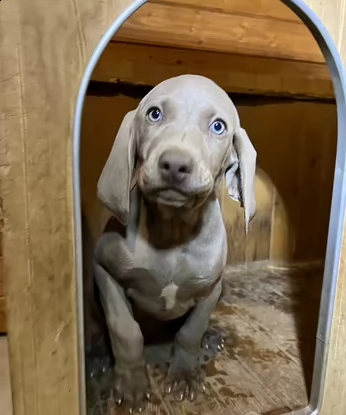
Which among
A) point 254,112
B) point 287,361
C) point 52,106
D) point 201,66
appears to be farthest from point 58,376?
point 254,112

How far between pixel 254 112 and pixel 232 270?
440 mm

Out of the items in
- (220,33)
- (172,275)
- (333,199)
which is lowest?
(172,275)

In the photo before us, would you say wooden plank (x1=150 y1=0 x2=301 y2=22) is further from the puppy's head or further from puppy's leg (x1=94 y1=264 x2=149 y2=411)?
puppy's leg (x1=94 y1=264 x2=149 y2=411)

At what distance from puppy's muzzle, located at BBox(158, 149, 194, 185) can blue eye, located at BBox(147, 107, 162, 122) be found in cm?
10

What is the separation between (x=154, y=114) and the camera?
2.54ft

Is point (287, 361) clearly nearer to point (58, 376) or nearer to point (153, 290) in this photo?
point (153, 290)

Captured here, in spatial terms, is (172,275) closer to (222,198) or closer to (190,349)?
(190,349)

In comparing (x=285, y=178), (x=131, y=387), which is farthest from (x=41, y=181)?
(x=285, y=178)

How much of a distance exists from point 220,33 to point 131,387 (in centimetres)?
77

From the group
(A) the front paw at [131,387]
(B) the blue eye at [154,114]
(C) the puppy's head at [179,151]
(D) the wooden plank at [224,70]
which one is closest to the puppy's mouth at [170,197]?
(C) the puppy's head at [179,151]

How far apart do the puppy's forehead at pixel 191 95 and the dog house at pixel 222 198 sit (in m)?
0.10

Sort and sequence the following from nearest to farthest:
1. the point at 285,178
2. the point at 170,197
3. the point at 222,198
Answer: the point at 170,197 → the point at 222,198 → the point at 285,178

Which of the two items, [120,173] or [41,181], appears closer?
[41,181]

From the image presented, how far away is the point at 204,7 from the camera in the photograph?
3.57ft
